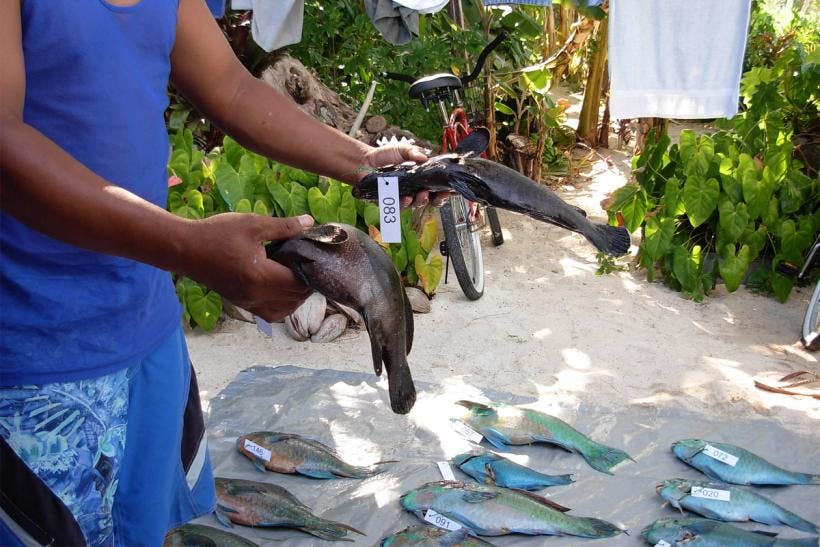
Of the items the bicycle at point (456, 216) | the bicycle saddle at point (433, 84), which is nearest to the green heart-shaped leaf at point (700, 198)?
the bicycle at point (456, 216)

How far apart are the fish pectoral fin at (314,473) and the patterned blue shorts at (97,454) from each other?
1.66 metres

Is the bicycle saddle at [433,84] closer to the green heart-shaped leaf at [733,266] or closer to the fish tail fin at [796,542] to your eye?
the green heart-shaped leaf at [733,266]

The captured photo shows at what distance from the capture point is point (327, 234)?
67.1 inches

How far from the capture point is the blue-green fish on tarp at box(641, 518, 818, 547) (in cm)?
280

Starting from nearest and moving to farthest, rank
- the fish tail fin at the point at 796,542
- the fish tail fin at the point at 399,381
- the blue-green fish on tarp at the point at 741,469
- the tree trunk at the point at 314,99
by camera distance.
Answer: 1. the fish tail fin at the point at 399,381
2. the fish tail fin at the point at 796,542
3. the blue-green fish on tarp at the point at 741,469
4. the tree trunk at the point at 314,99

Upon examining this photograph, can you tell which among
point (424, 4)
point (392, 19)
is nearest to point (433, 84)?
point (424, 4)

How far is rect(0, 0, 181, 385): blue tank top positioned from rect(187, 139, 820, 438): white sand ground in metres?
2.90

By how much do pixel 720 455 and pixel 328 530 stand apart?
5.47 feet

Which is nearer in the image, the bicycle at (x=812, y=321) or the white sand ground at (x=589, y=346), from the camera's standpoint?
the white sand ground at (x=589, y=346)

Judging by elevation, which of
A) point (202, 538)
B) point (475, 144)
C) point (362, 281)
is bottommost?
point (202, 538)

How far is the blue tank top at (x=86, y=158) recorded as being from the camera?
4.35ft

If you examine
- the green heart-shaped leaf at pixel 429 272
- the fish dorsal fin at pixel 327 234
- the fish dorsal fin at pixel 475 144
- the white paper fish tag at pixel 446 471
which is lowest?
the white paper fish tag at pixel 446 471

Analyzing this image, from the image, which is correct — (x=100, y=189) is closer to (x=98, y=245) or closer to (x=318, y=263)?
(x=98, y=245)

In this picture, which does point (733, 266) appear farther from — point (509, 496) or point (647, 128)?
point (509, 496)
